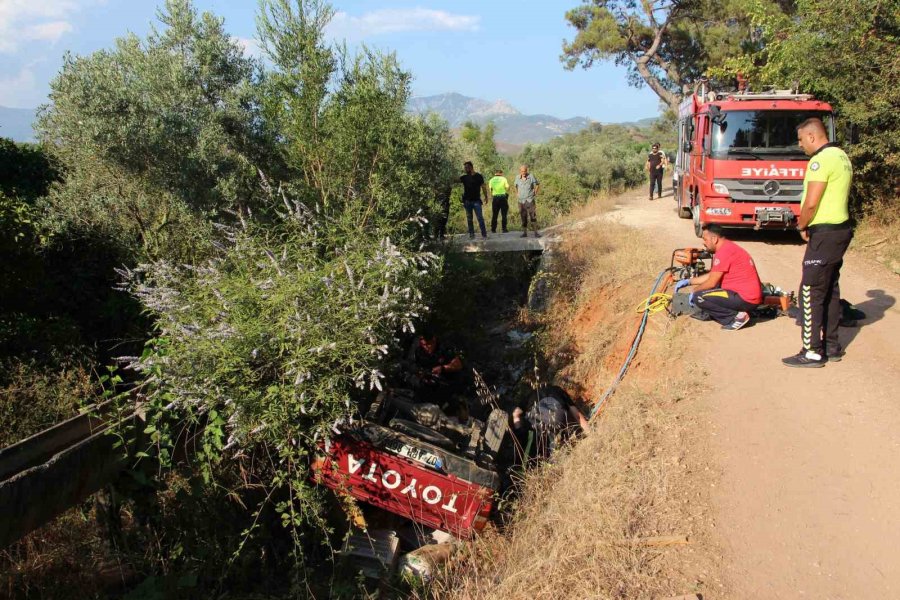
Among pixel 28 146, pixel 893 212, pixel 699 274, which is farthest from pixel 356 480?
pixel 28 146

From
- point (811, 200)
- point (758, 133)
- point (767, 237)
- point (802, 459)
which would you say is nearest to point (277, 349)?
point (802, 459)

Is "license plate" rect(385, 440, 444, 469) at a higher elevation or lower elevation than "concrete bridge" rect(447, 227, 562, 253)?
lower

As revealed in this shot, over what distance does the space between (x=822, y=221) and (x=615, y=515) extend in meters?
3.22

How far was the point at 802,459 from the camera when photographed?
4496 millimetres

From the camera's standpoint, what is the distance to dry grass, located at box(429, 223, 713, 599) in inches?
147

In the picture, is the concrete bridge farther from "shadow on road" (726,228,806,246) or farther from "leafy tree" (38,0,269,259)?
"leafy tree" (38,0,269,259)

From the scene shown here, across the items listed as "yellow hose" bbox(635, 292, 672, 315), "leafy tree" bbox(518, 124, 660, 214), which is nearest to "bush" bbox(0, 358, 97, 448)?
"yellow hose" bbox(635, 292, 672, 315)

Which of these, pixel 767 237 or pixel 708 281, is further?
pixel 767 237

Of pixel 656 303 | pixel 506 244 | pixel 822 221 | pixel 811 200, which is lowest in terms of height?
pixel 656 303

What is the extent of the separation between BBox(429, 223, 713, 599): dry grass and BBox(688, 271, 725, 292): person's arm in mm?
520

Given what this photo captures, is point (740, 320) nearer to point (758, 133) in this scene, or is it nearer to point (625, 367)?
point (625, 367)

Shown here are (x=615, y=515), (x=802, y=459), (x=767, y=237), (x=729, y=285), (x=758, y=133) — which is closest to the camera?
(x=615, y=515)

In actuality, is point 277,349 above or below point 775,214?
below

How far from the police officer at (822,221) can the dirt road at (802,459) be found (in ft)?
2.21
